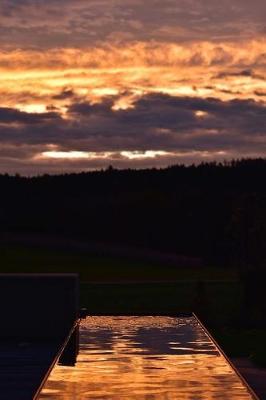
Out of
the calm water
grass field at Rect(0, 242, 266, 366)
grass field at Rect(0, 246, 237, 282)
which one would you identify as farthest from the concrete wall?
grass field at Rect(0, 246, 237, 282)

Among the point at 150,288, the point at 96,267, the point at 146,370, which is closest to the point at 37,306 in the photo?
the point at 146,370

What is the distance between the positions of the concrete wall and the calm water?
4.68m

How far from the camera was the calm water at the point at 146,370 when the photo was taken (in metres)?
10.9

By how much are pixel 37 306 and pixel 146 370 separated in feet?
35.3

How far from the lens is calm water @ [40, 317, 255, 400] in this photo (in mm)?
10859

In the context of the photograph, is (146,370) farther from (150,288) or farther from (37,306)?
(150,288)

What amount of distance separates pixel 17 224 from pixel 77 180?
25.9 m

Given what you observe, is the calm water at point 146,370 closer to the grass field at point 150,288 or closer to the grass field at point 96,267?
the grass field at point 150,288

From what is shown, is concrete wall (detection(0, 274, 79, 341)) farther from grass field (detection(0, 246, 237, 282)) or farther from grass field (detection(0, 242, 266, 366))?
grass field (detection(0, 246, 237, 282))

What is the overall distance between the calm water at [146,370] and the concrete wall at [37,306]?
184 inches

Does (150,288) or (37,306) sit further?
(150,288)

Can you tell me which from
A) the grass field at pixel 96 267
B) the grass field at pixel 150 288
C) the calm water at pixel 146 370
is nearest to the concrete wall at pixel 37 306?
the grass field at pixel 150 288

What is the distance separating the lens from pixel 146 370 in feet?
41.9

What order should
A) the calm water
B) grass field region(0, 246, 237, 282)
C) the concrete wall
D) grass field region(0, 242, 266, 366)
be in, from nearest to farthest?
the calm water → the concrete wall → grass field region(0, 242, 266, 366) → grass field region(0, 246, 237, 282)
